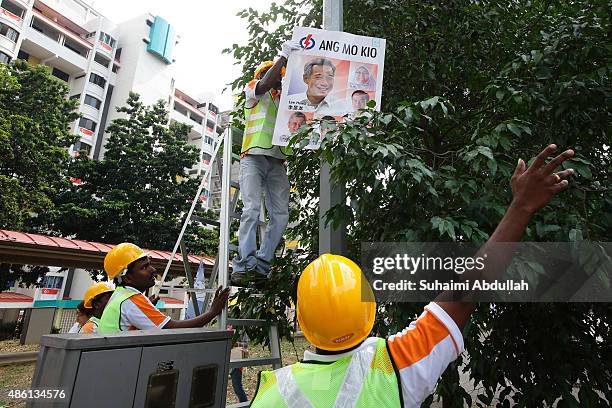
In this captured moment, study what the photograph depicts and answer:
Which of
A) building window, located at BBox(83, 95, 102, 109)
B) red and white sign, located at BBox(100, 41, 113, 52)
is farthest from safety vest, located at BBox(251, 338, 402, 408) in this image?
red and white sign, located at BBox(100, 41, 113, 52)

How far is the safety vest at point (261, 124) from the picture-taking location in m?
3.62

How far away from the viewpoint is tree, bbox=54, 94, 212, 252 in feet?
52.4

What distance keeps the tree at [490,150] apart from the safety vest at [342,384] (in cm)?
90

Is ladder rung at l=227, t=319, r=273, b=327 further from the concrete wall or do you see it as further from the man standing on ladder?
the concrete wall

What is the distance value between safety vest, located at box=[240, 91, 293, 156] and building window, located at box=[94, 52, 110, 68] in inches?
1471

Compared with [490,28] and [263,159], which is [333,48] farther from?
[490,28]

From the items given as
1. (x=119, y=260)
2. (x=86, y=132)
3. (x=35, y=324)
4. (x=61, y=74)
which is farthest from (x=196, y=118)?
(x=119, y=260)

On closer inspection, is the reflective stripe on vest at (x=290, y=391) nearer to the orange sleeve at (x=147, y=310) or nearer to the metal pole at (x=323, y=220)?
the metal pole at (x=323, y=220)

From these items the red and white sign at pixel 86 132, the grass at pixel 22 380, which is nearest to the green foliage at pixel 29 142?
the grass at pixel 22 380

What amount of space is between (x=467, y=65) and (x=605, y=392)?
2.96 metres

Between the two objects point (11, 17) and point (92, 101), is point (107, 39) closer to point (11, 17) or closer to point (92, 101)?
point (92, 101)

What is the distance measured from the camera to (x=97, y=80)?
33625mm

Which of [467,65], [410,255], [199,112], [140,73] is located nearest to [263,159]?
[410,255]

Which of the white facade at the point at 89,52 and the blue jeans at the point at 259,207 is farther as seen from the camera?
the white facade at the point at 89,52
